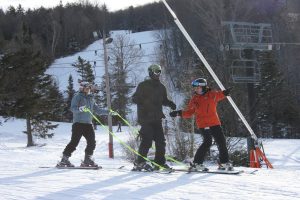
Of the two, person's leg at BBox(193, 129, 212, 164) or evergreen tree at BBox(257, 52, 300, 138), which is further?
evergreen tree at BBox(257, 52, 300, 138)

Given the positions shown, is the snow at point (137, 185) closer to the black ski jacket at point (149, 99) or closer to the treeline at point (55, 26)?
the black ski jacket at point (149, 99)

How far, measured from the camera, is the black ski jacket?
8008mm

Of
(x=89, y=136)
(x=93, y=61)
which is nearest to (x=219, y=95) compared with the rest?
(x=89, y=136)

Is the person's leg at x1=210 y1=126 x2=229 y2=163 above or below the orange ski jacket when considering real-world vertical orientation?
below

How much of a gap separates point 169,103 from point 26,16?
101m

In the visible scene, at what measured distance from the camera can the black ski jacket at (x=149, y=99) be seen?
26.3 ft

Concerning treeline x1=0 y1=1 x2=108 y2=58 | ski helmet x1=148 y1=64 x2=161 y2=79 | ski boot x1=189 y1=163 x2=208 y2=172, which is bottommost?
ski boot x1=189 y1=163 x2=208 y2=172

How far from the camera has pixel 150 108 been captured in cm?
802

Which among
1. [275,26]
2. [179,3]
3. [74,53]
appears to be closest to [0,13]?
[74,53]

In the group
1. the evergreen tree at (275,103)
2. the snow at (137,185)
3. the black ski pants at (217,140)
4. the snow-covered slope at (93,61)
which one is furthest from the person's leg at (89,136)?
the snow-covered slope at (93,61)

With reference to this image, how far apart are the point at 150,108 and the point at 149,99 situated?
0.16 meters

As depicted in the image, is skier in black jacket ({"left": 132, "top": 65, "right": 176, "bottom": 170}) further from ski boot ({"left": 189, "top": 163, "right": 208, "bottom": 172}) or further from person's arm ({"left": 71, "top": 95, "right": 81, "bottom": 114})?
person's arm ({"left": 71, "top": 95, "right": 81, "bottom": 114})

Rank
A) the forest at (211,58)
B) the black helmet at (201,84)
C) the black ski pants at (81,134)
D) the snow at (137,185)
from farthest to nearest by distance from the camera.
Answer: the forest at (211,58), the black ski pants at (81,134), the black helmet at (201,84), the snow at (137,185)

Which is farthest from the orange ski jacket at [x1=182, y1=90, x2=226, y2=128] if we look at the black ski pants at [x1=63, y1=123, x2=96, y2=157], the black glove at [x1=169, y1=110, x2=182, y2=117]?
the black ski pants at [x1=63, y1=123, x2=96, y2=157]
